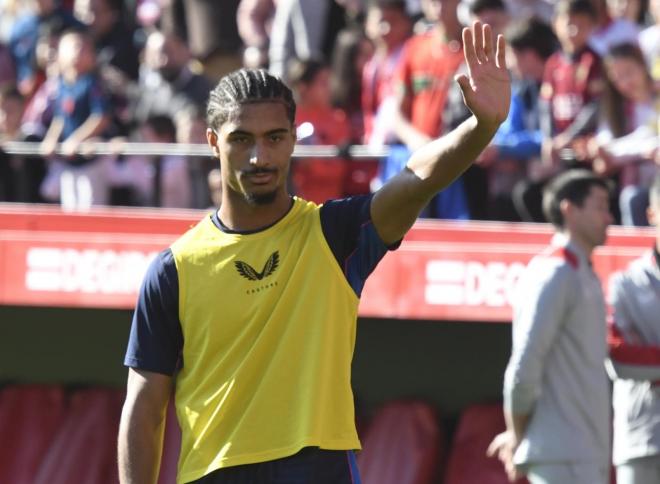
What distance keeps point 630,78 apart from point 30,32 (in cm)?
542

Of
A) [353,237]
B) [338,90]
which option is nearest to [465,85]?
[353,237]

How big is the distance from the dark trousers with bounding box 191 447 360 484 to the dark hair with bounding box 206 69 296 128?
2.89ft

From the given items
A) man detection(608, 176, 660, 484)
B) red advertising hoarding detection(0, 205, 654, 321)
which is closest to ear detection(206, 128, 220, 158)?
man detection(608, 176, 660, 484)

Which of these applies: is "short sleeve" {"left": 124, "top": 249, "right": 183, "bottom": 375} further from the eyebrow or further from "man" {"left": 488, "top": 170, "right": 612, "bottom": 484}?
"man" {"left": 488, "top": 170, "right": 612, "bottom": 484}

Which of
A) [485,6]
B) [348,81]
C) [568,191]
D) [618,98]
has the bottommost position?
[568,191]

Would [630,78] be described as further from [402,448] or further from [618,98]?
[402,448]

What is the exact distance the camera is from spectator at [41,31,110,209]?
30.7 feet

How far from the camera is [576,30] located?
26.8 ft

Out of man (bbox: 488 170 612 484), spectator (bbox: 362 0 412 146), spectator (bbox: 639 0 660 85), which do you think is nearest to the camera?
man (bbox: 488 170 612 484)

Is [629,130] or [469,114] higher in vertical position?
[469,114]

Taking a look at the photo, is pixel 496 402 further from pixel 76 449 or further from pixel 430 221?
pixel 76 449

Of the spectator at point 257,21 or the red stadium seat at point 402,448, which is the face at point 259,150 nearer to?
the red stadium seat at point 402,448

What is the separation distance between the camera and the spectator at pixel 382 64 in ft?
28.8

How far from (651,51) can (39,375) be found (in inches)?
167
